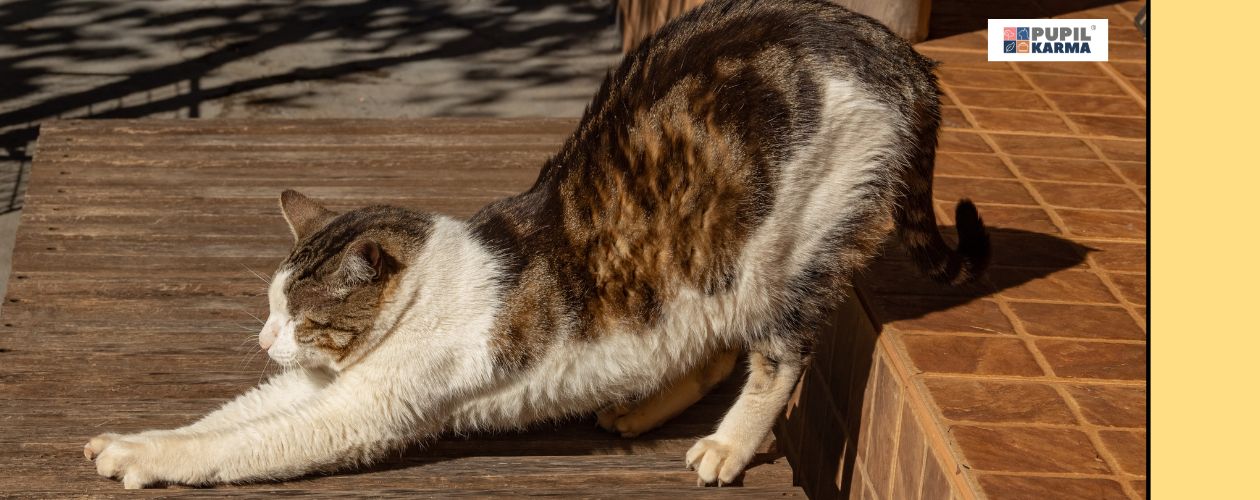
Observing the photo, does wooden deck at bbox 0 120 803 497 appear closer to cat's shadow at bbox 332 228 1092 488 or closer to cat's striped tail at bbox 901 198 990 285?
cat's shadow at bbox 332 228 1092 488

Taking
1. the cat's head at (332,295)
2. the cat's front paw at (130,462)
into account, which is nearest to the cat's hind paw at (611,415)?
the cat's head at (332,295)

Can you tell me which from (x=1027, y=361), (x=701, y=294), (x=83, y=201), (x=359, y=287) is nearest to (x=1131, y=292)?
(x=1027, y=361)

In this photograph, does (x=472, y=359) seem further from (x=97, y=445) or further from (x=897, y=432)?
(x=897, y=432)

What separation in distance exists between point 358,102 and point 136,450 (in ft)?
15.5

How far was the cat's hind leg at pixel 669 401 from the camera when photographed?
315cm

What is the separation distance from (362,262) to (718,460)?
885 mm

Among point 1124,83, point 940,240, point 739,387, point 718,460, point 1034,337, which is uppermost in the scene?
point 940,240

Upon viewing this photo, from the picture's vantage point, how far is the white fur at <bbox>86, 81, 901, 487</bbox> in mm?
2713

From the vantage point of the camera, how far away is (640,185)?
285 centimetres

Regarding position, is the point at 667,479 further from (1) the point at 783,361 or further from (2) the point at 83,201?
(2) the point at 83,201

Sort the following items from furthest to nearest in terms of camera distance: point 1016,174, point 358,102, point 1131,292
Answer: point 358,102
point 1016,174
point 1131,292

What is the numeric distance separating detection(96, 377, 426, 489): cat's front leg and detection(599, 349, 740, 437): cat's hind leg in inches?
21.1

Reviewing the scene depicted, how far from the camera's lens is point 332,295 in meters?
2.80

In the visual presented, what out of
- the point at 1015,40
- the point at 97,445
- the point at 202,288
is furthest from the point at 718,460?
the point at 1015,40
